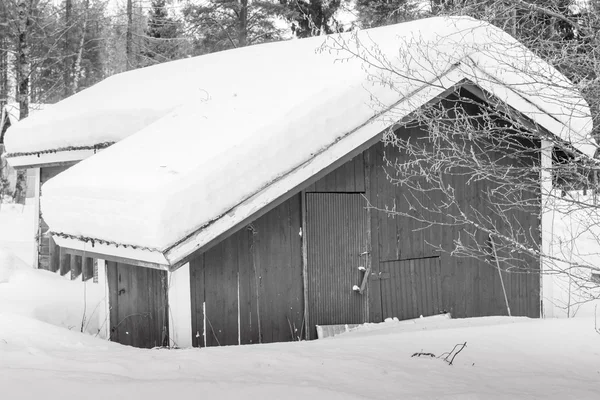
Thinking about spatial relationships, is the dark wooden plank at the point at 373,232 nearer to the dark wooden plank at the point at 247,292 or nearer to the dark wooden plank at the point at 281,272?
the dark wooden plank at the point at 281,272

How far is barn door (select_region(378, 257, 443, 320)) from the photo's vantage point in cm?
801

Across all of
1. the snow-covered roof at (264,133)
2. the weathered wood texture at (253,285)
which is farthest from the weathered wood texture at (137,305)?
the snow-covered roof at (264,133)

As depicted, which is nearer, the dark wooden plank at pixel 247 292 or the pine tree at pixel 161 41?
the dark wooden plank at pixel 247 292

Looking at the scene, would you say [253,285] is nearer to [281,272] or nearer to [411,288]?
[281,272]

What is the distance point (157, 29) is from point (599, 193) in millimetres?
25295

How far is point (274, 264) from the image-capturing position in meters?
7.33

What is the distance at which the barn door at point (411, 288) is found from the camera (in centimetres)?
801

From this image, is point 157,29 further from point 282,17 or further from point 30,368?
point 30,368

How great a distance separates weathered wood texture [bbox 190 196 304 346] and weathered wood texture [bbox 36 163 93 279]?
4.83 meters

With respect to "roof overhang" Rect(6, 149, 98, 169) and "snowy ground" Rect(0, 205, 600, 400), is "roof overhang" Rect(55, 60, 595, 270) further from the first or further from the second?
"roof overhang" Rect(6, 149, 98, 169)

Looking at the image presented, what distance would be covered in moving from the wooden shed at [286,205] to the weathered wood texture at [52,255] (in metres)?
4.04

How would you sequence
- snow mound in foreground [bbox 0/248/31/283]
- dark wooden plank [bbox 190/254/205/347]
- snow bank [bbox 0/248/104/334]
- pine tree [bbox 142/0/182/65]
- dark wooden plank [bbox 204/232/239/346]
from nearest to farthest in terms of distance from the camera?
dark wooden plank [bbox 190/254/205/347] < dark wooden plank [bbox 204/232/239/346] < snow bank [bbox 0/248/104/334] < snow mound in foreground [bbox 0/248/31/283] < pine tree [bbox 142/0/182/65]

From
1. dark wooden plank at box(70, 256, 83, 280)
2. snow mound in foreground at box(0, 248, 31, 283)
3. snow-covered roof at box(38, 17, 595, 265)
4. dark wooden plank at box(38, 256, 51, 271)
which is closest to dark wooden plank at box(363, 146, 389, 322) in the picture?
snow-covered roof at box(38, 17, 595, 265)

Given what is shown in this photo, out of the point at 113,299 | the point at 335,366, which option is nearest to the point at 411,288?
the point at 335,366
